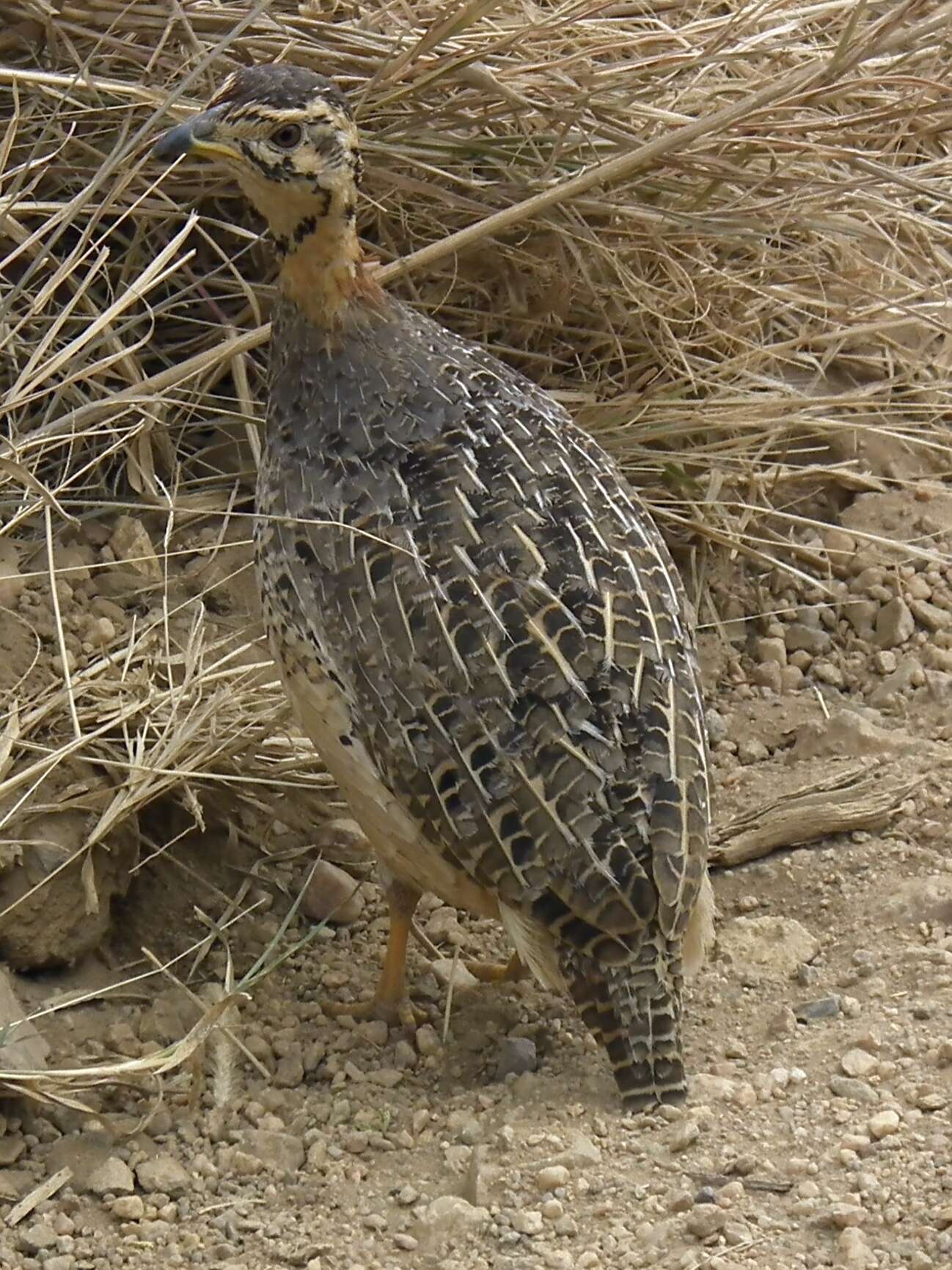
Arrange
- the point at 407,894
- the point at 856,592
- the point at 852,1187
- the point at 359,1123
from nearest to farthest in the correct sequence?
the point at 852,1187
the point at 359,1123
the point at 407,894
the point at 856,592

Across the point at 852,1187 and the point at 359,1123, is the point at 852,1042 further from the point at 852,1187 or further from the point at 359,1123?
the point at 359,1123

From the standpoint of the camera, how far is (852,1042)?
3.24 m

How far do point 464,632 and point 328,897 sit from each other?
37.7 inches

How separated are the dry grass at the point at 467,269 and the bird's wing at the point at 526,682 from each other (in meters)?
0.63

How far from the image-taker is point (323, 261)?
11.6 feet

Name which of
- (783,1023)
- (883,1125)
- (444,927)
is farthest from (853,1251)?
(444,927)

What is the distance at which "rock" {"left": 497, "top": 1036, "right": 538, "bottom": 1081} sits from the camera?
11.3ft

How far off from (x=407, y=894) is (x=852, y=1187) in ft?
3.81

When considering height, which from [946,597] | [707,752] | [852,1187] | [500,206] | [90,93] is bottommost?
[946,597]

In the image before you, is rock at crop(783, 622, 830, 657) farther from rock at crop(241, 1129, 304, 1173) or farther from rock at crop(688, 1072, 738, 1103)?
rock at crop(241, 1129, 304, 1173)

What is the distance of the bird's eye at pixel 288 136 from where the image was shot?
333 centimetres

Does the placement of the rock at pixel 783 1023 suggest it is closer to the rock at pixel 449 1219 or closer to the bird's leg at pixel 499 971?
the bird's leg at pixel 499 971

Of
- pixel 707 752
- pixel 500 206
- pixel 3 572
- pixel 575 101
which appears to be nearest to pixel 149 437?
pixel 3 572

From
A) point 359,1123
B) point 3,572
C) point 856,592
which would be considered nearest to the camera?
point 359,1123
